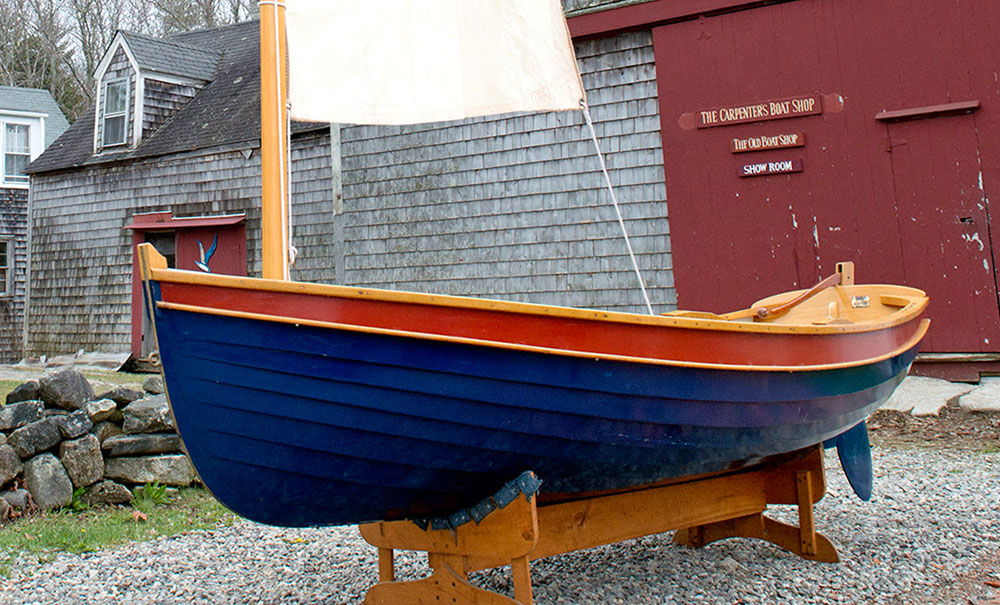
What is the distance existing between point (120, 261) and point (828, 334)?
40.8 feet

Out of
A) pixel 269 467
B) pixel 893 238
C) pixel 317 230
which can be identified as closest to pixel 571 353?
pixel 269 467

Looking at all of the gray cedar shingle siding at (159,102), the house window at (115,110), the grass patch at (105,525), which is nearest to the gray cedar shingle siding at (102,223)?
the house window at (115,110)

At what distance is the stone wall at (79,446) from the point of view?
436cm

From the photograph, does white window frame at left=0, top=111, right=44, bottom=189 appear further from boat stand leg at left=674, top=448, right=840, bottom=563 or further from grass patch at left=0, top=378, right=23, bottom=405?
boat stand leg at left=674, top=448, right=840, bottom=563

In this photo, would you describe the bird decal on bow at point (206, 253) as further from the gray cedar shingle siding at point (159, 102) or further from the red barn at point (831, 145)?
the red barn at point (831, 145)

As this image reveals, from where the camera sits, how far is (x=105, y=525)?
426 cm

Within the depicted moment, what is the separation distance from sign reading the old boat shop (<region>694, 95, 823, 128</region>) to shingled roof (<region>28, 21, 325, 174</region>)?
19.2 ft

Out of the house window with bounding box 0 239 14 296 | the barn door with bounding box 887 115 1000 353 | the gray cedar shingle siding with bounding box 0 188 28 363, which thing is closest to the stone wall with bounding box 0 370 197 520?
the barn door with bounding box 887 115 1000 353

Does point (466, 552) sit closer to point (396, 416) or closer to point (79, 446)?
point (396, 416)

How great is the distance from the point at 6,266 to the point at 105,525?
1486 centimetres

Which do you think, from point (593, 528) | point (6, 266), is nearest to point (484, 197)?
point (593, 528)

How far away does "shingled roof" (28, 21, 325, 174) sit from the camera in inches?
487

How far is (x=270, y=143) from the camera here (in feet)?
8.81

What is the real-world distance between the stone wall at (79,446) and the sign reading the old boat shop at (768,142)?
222 inches
